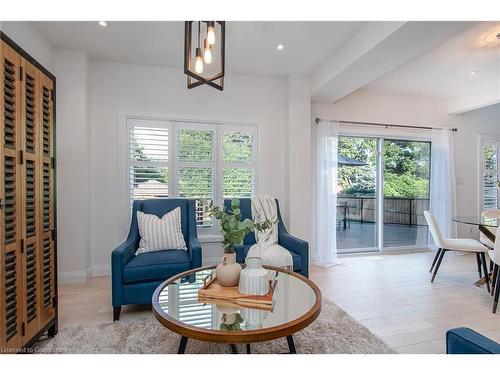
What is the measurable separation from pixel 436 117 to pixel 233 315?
199 inches

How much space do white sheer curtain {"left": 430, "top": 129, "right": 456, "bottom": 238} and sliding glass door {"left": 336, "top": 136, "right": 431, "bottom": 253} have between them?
0.15 metres

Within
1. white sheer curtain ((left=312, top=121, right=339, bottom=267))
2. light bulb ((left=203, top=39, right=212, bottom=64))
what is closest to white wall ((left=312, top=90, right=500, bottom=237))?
white sheer curtain ((left=312, top=121, right=339, bottom=267))

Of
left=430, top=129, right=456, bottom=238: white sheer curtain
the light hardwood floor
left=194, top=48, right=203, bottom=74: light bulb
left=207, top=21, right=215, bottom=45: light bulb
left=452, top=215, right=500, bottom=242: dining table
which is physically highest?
left=207, top=21, right=215, bottom=45: light bulb

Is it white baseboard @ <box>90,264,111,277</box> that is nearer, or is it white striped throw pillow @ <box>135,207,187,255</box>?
white striped throw pillow @ <box>135,207,187,255</box>

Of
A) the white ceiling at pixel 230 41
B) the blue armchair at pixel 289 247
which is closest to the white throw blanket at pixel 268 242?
the blue armchair at pixel 289 247

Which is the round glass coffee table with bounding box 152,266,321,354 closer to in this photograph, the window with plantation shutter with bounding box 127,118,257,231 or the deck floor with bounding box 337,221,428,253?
the window with plantation shutter with bounding box 127,118,257,231

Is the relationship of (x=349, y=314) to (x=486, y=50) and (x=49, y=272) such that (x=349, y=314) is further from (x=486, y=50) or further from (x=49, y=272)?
(x=486, y=50)

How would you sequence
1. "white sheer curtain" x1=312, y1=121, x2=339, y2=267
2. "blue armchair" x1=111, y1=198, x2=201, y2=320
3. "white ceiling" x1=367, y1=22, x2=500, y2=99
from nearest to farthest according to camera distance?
"blue armchair" x1=111, y1=198, x2=201, y2=320, "white ceiling" x1=367, y1=22, x2=500, y2=99, "white sheer curtain" x1=312, y1=121, x2=339, y2=267

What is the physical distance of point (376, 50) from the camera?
101 inches

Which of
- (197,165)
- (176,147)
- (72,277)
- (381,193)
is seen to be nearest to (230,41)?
(176,147)

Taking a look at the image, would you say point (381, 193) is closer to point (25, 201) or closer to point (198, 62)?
point (198, 62)

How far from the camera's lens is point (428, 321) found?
228 centimetres

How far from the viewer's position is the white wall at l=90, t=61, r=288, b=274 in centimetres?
344
